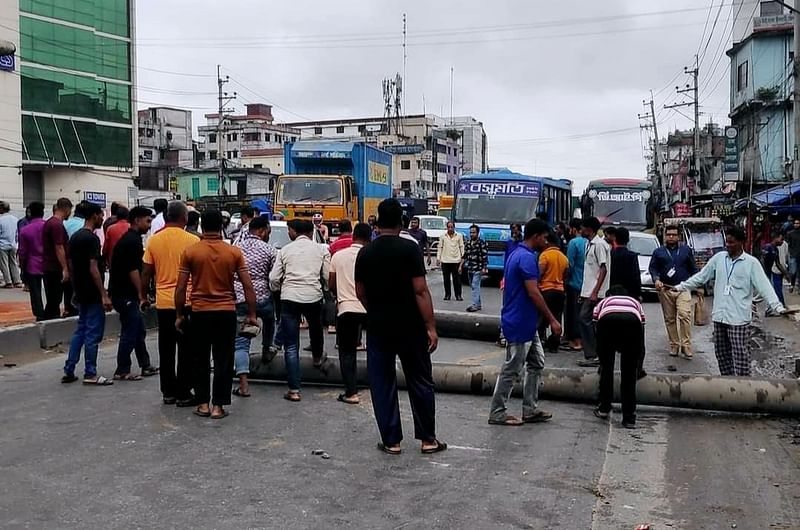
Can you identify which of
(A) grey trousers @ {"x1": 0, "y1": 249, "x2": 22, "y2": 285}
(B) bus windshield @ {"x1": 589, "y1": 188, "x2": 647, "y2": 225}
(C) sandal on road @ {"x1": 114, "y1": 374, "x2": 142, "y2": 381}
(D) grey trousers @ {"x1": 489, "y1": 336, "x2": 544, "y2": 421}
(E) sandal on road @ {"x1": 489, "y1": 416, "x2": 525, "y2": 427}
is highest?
(B) bus windshield @ {"x1": 589, "y1": 188, "x2": 647, "y2": 225}

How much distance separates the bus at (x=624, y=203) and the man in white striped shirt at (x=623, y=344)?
70.3 feet

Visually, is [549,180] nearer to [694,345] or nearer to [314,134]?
[694,345]

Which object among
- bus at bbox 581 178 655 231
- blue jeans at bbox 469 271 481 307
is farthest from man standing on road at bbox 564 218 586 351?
bus at bbox 581 178 655 231

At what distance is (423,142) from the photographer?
95.6 meters

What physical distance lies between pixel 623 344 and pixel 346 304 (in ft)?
9.02

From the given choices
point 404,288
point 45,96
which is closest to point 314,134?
point 45,96

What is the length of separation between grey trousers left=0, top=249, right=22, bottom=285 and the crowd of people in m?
8.88

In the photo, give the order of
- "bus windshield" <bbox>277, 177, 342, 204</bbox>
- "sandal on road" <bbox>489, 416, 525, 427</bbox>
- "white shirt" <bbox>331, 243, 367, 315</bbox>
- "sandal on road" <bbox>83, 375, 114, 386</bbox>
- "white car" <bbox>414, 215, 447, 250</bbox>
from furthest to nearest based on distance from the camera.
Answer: "white car" <bbox>414, 215, 447, 250</bbox>
"bus windshield" <bbox>277, 177, 342, 204</bbox>
"sandal on road" <bbox>83, 375, 114, 386</bbox>
"white shirt" <bbox>331, 243, 367, 315</bbox>
"sandal on road" <bbox>489, 416, 525, 427</bbox>

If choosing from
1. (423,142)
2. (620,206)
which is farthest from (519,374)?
(423,142)

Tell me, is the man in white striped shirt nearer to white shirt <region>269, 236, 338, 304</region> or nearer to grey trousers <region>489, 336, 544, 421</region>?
grey trousers <region>489, 336, 544, 421</region>

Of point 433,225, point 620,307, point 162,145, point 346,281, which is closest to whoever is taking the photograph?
point 620,307

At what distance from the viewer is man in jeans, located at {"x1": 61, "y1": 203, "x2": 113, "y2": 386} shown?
30.0ft

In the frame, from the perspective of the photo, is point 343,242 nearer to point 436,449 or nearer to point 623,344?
point 623,344

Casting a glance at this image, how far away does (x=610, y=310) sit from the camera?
8.24 m
